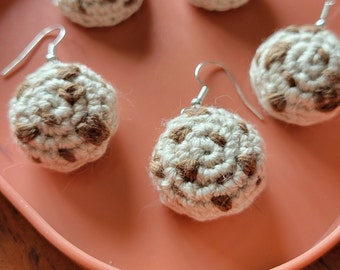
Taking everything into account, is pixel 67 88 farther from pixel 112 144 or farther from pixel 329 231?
pixel 329 231

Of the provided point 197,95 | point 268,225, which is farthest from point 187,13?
point 268,225

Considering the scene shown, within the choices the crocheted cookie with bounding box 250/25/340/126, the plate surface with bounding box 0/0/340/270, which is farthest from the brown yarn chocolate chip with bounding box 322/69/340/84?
the plate surface with bounding box 0/0/340/270

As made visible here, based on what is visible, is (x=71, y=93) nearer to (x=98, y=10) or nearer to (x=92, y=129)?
(x=92, y=129)

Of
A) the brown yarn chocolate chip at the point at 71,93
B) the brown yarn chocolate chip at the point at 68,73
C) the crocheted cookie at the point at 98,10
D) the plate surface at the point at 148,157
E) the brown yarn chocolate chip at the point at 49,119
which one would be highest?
the crocheted cookie at the point at 98,10

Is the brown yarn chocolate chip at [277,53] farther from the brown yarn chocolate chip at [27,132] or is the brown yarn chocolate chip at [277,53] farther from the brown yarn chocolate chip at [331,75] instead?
the brown yarn chocolate chip at [27,132]

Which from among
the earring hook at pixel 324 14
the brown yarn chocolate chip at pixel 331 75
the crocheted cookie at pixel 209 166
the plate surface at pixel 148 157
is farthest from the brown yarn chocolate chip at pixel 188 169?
the earring hook at pixel 324 14
